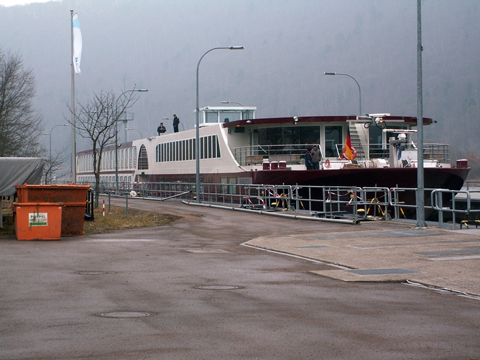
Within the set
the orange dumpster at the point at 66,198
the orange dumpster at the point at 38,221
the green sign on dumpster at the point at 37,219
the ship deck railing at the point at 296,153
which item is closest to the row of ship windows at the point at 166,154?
the ship deck railing at the point at 296,153

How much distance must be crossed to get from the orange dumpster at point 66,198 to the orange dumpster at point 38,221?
0.54m

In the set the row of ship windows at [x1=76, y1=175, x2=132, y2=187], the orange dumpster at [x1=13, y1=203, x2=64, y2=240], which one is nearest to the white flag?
the orange dumpster at [x1=13, y1=203, x2=64, y2=240]

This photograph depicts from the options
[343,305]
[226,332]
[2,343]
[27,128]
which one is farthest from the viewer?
[27,128]

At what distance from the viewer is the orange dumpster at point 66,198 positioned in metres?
17.3

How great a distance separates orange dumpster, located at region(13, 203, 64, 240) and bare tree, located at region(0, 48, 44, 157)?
81.4 feet

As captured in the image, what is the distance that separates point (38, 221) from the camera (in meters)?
16.8

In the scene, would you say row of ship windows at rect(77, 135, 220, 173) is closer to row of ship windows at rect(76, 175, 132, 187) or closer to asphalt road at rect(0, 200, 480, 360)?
row of ship windows at rect(76, 175, 132, 187)

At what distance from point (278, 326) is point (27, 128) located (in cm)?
4180

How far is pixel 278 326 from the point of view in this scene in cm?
656

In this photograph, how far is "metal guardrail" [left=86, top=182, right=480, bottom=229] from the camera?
830 inches

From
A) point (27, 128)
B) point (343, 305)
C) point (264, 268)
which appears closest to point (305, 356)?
point (343, 305)

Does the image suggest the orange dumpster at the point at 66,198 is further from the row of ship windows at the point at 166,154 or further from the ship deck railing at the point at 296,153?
the row of ship windows at the point at 166,154

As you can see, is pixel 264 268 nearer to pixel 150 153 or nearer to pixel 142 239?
pixel 142 239

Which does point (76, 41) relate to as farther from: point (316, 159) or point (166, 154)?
point (166, 154)
